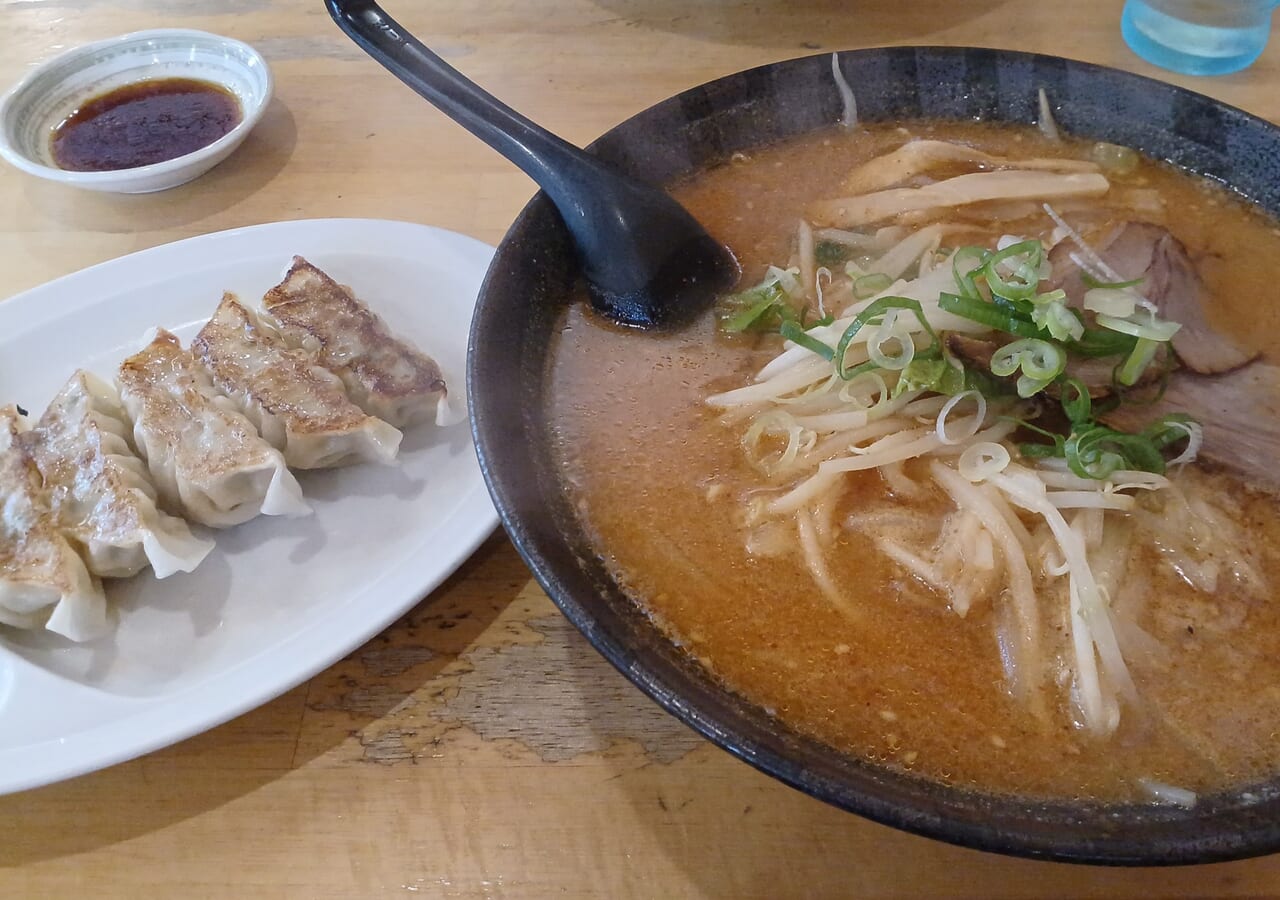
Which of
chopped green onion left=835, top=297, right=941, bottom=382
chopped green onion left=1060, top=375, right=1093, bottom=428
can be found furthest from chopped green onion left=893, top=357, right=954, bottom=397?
chopped green onion left=1060, top=375, right=1093, bottom=428

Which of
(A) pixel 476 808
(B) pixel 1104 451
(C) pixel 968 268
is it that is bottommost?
(A) pixel 476 808

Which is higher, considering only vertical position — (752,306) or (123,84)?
(123,84)

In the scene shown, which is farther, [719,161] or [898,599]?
[719,161]

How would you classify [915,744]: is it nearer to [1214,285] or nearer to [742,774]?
[742,774]

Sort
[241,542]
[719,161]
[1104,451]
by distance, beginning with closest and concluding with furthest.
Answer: [1104,451]
[241,542]
[719,161]

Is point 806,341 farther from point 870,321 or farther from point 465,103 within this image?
point 465,103

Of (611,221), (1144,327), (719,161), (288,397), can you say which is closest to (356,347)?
(288,397)

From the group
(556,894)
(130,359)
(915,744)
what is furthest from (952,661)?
(130,359)

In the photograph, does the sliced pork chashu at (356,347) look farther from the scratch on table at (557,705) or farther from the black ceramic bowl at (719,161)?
the scratch on table at (557,705)
